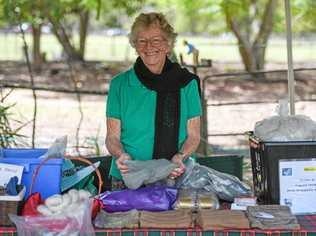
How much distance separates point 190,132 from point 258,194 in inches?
19.2

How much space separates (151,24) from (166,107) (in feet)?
1.46

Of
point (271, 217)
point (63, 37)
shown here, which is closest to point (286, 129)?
point (271, 217)

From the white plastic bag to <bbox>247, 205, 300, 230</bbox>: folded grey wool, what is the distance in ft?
1.07

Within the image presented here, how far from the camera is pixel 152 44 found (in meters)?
3.47

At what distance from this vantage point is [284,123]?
3139 mm

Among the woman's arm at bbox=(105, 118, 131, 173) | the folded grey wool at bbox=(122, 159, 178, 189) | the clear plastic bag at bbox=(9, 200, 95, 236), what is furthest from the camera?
the woman's arm at bbox=(105, 118, 131, 173)

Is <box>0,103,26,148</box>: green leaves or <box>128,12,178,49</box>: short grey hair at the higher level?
<box>128,12,178,49</box>: short grey hair

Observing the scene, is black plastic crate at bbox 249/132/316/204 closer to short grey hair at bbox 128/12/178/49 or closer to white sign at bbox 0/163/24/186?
short grey hair at bbox 128/12/178/49

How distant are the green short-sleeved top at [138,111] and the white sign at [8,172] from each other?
0.67m

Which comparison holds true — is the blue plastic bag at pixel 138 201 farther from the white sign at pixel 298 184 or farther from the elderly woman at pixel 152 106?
the white sign at pixel 298 184

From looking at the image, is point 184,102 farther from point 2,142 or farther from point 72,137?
point 72,137

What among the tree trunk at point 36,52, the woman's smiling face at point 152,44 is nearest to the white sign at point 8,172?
the woman's smiling face at point 152,44

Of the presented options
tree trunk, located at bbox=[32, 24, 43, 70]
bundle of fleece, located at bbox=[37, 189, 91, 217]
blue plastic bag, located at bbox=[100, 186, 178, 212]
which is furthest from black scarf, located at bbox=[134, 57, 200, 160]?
tree trunk, located at bbox=[32, 24, 43, 70]

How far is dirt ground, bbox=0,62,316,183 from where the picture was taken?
9633mm
